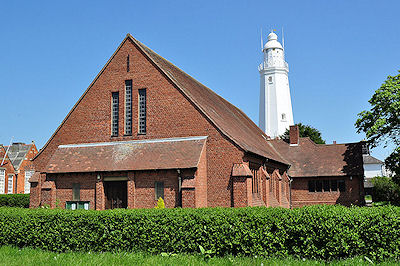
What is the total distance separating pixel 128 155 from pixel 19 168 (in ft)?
133

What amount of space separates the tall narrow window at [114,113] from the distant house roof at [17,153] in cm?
3766

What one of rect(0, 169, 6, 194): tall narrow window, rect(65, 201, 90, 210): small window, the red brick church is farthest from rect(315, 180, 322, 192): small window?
rect(0, 169, 6, 194): tall narrow window

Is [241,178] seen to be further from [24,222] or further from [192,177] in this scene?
[24,222]

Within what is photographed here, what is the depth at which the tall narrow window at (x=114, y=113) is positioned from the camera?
25.6 meters

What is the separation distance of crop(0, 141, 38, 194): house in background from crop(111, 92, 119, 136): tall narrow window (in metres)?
29.5

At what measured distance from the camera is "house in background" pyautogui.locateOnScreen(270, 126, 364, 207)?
33.8 metres

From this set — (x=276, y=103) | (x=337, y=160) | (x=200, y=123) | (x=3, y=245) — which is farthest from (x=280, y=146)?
(x=3, y=245)

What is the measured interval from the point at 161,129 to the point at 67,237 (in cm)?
1112

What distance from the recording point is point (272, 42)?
68.2 meters

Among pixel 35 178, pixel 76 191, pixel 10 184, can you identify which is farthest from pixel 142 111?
pixel 10 184

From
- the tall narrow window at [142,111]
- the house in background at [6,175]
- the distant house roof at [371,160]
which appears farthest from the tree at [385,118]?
the distant house roof at [371,160]

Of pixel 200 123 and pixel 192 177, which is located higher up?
pixel 200 123

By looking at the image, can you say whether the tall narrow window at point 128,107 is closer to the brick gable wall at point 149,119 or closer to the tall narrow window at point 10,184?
the brick gable wall at point 149,119

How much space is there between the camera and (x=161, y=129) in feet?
79.4
